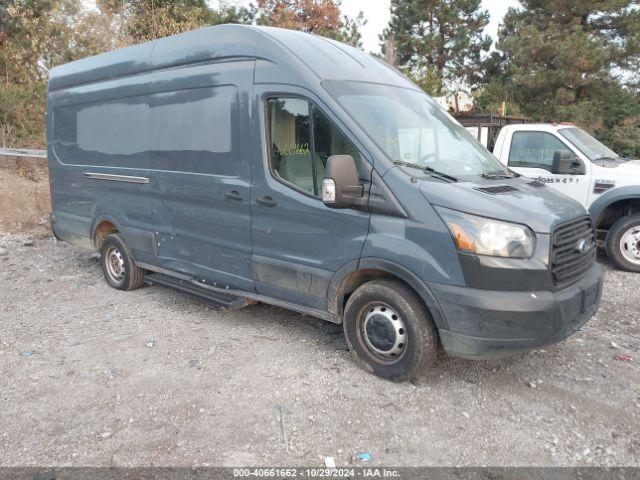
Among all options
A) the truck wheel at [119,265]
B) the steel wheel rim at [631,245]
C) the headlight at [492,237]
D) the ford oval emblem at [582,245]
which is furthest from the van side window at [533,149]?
the truck wheel at [119,265]

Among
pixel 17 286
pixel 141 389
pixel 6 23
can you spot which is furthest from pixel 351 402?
pixel 6 23

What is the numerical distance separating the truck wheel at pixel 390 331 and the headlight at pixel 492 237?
1.93 feet

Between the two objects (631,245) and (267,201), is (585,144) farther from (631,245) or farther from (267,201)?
(267,201)

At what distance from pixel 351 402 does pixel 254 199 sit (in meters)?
1.83

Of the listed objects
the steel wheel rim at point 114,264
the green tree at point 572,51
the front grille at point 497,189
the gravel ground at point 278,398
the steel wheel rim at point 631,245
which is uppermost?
the green tree at point 572,51

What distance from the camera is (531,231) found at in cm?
347

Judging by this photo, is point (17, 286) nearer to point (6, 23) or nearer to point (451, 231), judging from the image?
point (451, 231)

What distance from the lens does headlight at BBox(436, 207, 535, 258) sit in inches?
135

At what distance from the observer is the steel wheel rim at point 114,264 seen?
20.7 feet

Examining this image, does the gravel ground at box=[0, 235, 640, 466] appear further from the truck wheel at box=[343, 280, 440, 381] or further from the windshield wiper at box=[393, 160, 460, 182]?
the windshield wiper at box=[393, 160, 460, 182]

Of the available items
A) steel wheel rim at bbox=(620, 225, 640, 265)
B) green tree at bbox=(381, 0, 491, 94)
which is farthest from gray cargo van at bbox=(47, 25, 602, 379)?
green tree at bbox=(381, 0, 491, 94)

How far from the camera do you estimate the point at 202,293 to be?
5176 millimetres

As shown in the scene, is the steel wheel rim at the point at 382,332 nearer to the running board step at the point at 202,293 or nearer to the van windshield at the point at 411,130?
the van windshield at the point at 411,130

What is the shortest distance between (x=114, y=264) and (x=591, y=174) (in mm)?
6040
